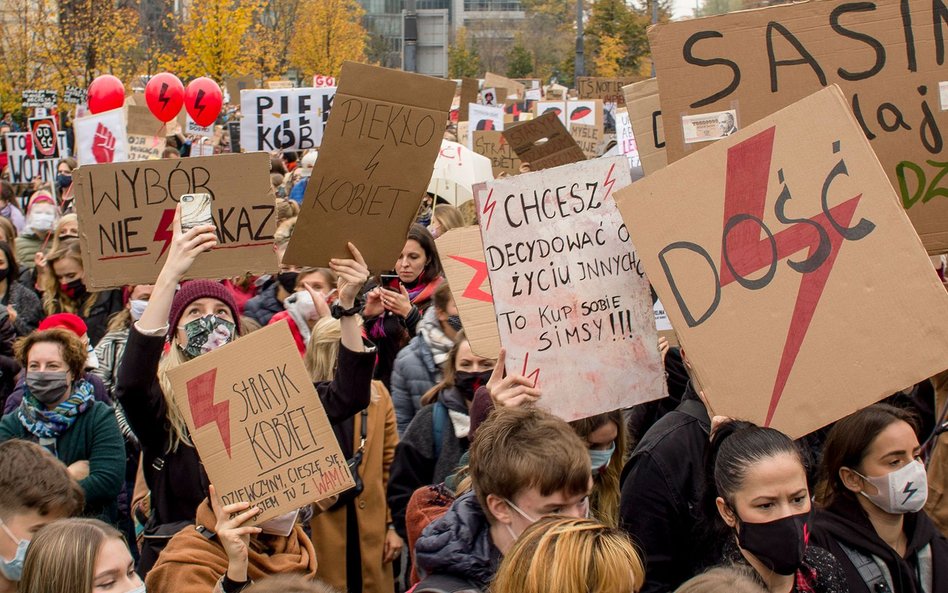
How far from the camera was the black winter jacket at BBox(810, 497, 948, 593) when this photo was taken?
3.56 m

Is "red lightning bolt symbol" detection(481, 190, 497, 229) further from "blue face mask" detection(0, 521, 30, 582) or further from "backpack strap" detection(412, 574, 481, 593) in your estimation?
"blue face mask" detection(0, 521, 30, 582)

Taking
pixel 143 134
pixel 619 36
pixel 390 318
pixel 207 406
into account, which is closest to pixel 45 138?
pixel 143 134

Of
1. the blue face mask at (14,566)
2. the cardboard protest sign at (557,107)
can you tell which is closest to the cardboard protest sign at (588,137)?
the cardboard protest sign at (557,107)

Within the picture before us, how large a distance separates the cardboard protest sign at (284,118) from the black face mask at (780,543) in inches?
332

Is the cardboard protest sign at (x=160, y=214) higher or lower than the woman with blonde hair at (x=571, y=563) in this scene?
higher

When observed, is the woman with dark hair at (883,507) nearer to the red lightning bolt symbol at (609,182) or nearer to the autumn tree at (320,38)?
the red lightning bolt symbol at (609,182)

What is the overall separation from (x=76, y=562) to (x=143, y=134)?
39.9ft

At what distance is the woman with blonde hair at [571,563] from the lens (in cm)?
250

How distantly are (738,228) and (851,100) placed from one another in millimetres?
820

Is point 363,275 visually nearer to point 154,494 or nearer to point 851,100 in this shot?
point 154,494

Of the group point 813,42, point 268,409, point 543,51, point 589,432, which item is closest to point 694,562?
point 589,432

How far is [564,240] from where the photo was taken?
3.66 meters

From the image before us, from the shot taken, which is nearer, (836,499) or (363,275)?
(836,499)

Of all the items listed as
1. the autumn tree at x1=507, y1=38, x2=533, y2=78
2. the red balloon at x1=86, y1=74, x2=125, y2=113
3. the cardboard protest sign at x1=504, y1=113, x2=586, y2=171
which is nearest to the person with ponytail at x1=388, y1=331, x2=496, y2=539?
the cardboard protest sign at x1=504, y1=113, x2=586, y2=171
